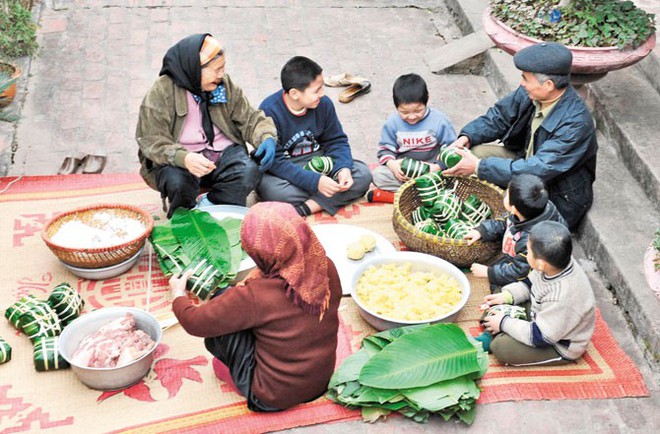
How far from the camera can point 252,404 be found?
128 inches

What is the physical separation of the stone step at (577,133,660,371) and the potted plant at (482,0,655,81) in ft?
2.05

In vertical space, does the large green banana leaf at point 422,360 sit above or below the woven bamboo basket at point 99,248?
above

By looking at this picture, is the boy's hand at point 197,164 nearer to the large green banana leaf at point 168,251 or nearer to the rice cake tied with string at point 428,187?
the large green banana leaf at point 168,251

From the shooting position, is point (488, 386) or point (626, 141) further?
point (626, 141)

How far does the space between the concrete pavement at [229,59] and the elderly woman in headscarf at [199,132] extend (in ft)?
3.13

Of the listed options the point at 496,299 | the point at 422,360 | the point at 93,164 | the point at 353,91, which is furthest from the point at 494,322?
the point at 353,91

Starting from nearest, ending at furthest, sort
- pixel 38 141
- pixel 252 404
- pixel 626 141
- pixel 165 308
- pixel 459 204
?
pixel 252 404, pixel 165 308, pixel 459 204, pixel 626 141, pixel 38 141

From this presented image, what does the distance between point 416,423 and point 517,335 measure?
2.02 ft

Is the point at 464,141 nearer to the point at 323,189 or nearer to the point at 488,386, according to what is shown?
the point at 323,189

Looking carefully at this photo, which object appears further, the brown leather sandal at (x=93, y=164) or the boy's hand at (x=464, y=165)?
the brown leather sandal at (x=93, y=164)

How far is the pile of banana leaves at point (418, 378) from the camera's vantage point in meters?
3.26

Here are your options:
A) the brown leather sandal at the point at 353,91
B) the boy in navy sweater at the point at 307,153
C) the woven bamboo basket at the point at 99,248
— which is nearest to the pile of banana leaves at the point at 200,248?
the woven bamboo basket at the point at 99,248

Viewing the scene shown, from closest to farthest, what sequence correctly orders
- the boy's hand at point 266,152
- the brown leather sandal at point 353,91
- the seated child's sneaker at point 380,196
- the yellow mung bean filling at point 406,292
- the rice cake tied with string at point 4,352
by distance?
1. the rice cake tied with string at point 4,352
2. the yellow mung bean filling at point 406,292
3. the boy's hand at point 266,152
4. the seated child's sneaker at point 380,196
5. the brown leather sandal at point 353,91

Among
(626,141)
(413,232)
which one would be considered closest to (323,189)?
(413,232)
